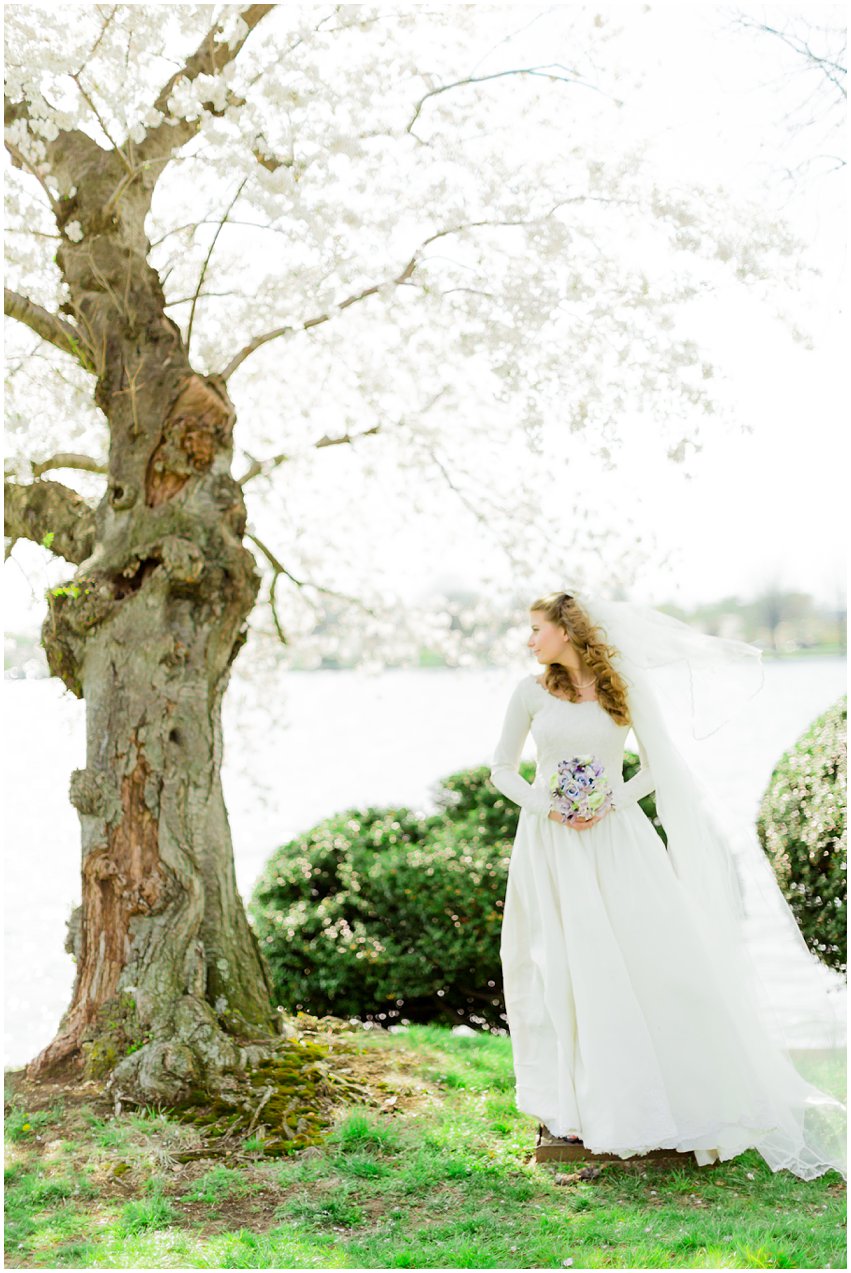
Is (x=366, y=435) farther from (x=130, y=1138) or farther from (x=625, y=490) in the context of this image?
(x=130, y=1138)

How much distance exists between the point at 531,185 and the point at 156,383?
2163 mm

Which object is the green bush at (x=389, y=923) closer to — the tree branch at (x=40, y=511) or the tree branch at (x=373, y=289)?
the tree branch at (x=40, y=511)

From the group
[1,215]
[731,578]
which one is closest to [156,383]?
[1,215]

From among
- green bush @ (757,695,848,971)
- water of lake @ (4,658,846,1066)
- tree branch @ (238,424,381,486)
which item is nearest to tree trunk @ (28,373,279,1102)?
water of lake @ (4,658,846,1066)

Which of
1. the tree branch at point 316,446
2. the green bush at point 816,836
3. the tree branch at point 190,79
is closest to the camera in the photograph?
the green bush at point 816,836

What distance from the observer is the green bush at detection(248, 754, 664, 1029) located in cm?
624

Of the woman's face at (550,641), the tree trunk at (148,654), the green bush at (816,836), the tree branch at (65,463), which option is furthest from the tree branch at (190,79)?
the green bush at (816,836)

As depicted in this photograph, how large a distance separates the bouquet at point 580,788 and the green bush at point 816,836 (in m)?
1.36

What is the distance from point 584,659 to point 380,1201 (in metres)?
2.09

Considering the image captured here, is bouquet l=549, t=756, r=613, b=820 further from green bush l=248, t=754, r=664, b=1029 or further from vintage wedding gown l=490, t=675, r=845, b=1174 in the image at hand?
green bush l=248, t=754, r=664, b=1029

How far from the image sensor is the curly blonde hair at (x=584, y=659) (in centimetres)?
434

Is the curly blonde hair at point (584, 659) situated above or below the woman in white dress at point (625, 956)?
above

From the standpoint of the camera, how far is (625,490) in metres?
6.99

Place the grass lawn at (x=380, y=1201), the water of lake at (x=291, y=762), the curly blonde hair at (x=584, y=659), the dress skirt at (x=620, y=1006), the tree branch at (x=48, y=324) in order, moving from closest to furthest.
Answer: the grass lawn at (x=380, y=1201)
the dress skirt at (x=620, y=1006)
the curly blonde hair at (x=584, y=659)
the tree branch at (x=48, y=324)
the water of lake at (x=291, y=762)
